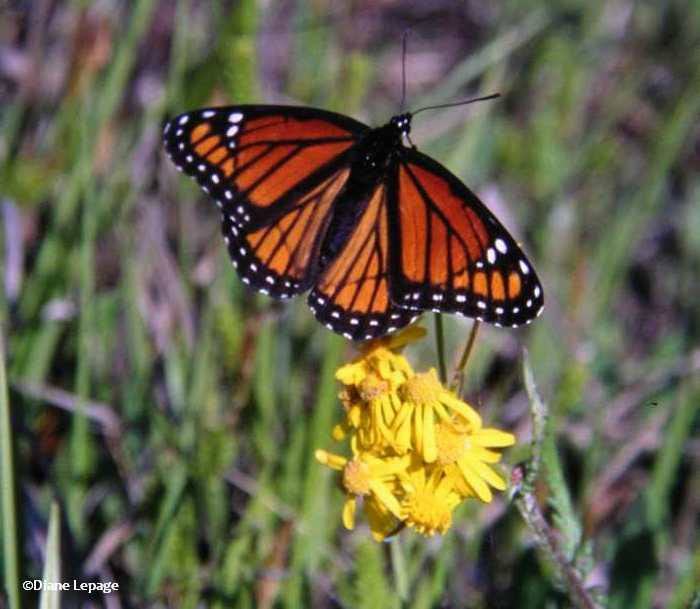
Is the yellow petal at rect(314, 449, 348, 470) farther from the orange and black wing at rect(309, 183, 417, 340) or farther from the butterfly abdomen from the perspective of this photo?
the butterfly abdomen

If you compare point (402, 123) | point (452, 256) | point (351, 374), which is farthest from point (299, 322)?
point (351, 374)

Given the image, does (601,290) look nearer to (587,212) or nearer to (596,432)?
(587,212)

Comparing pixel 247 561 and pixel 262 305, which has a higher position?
pixel 262 305

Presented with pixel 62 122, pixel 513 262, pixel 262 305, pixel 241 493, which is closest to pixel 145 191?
pixel 62 122

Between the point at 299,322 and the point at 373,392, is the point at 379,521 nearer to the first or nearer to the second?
the point at 373,392

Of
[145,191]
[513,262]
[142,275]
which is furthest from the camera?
[145,191]

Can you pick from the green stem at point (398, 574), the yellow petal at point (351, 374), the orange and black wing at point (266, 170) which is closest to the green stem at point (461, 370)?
the yellow petal at point (351, 374)

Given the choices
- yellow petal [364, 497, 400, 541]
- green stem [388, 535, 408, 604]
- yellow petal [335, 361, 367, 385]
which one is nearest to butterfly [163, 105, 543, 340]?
yellow petal [335, 361, 367, 385]

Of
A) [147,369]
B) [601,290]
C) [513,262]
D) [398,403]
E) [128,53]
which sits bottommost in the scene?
[398,403]
